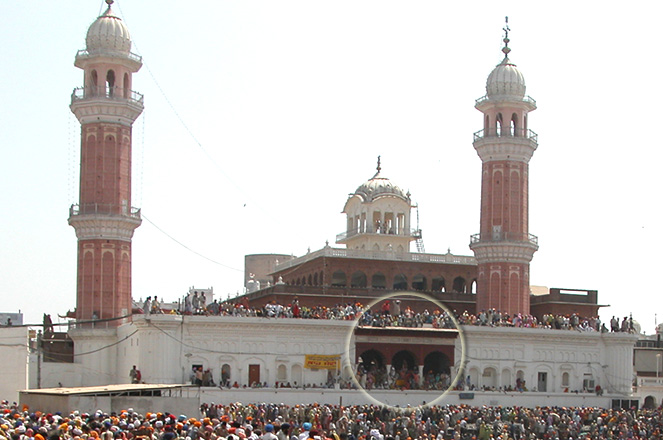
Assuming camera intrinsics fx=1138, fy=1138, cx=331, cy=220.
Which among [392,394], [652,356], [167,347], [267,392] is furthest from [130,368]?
[652,356]

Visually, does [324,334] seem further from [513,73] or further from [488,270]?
[513,73]

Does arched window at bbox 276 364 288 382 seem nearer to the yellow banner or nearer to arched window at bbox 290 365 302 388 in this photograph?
arched window at bbox 290 365 302 388

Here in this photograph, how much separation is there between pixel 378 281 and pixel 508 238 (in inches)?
419

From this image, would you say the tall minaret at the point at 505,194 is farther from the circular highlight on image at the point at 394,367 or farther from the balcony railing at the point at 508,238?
the circular highlight on image at the point at 394,367

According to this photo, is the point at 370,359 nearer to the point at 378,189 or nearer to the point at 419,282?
the point at 419,282

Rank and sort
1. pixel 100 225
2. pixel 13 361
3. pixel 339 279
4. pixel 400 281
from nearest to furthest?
pixel 13 361 < pixel 100 225 < pixel 339 279 < pixel 400 281

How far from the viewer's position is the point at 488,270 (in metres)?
69.0

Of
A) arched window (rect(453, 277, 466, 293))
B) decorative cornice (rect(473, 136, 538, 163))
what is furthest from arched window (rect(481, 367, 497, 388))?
arched window (rect(453, 277, 466, 293))

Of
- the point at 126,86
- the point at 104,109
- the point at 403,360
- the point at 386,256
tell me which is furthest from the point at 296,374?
the point at 126,86

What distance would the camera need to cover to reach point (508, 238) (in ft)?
226

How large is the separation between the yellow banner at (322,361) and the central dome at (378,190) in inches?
894

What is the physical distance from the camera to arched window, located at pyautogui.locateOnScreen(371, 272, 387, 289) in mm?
75250

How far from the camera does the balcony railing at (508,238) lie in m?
68.8

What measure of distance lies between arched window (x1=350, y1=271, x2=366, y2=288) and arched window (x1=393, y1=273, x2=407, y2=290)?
2203 mm
